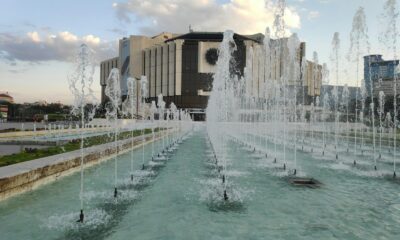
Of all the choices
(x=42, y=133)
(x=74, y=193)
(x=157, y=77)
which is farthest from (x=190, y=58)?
(x=74, y=193)

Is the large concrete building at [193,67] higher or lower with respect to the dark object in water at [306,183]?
higher

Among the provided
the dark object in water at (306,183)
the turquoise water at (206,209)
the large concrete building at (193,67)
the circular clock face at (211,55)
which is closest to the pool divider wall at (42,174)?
the turquoise water at (206,209)

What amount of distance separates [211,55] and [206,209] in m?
80.3

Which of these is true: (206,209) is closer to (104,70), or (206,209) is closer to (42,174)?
(42,174)

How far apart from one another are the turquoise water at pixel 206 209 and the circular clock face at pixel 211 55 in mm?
75398

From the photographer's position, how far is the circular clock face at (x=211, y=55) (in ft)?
284

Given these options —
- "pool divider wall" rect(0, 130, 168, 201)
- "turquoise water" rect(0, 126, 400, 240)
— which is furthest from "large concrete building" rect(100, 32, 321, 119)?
"turquoise water" rect(0, 126, 400, 240)

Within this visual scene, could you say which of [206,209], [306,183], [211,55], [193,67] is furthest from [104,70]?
[206,209]

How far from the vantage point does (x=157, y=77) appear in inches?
3748

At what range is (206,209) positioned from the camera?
26.6 ft

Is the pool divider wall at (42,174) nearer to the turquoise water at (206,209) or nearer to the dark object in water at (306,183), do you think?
the turquoise water at (206,209)

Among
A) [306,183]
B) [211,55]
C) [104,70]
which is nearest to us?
[306,183]

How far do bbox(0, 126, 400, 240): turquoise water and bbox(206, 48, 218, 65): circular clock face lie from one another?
247ft

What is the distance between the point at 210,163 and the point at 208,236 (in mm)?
9380
